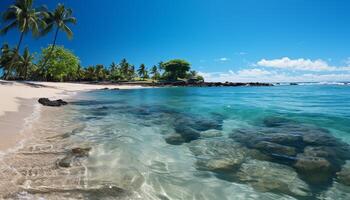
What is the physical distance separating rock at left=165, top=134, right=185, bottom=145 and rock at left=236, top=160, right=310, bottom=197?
2786 millimetres

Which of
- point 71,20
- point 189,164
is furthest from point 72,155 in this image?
point 71,20

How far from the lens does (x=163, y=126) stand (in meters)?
12.1

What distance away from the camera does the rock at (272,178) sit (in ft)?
17.0

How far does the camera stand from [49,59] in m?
54.6

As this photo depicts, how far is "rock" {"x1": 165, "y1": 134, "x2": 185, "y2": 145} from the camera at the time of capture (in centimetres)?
890

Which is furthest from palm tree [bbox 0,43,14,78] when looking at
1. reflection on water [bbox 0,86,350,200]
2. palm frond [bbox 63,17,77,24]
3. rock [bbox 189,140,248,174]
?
rock [bbox 189,140,248,174]

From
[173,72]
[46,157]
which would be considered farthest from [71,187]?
[173,72]

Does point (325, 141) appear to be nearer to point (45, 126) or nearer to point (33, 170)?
point (33, 170)

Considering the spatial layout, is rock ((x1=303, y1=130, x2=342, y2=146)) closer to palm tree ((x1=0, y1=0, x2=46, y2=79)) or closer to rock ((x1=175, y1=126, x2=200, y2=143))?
rock ((x1=175, y1=126, x2=200, y2=143))

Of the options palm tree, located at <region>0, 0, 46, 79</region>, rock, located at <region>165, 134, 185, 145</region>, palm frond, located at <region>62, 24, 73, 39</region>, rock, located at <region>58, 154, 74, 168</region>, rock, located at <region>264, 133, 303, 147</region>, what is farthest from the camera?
palm frond, located at <region>62, 24, 73, 39</region>

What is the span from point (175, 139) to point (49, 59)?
52903 mm

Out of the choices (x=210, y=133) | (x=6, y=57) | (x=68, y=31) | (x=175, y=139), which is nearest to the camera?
(x=175, y=139)

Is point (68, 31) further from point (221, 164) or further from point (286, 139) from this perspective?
point (221, 164)

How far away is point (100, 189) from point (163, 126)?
7228mm
